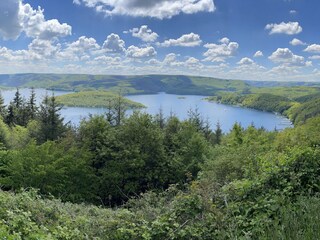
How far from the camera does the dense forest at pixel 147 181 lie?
5.17m

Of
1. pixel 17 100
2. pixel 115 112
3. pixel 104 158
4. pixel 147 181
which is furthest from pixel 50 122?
pixel 17 100

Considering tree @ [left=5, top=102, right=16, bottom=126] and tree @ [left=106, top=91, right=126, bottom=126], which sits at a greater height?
tree @ [left=106, top=91, right=126, bottom=126]

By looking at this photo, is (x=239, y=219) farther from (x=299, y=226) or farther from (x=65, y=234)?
(x=65, y=234)

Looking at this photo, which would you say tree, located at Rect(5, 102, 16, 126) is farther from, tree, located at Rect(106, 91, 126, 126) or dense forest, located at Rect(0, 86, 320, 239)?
tree, located at Rect(106, 91, 126, 126)

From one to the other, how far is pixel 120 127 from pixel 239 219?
26060 mm

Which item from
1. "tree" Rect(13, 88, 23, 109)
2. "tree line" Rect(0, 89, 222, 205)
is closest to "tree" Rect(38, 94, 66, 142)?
"tree line" Rect(0, 89, 222, 205)

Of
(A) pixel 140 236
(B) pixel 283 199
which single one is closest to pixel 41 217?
(A) pixel 140 236

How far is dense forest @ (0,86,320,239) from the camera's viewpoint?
5172 mm

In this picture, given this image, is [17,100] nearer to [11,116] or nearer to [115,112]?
[11,116]

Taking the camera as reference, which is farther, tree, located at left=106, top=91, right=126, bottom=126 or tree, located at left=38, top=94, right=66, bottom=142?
tree, located at left=106, top=91, right=126, bottom=126

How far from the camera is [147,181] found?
29188 mm

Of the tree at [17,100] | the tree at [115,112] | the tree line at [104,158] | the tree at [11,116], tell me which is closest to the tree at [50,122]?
the tree line at [104,158]

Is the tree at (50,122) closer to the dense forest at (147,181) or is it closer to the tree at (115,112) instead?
the dense forest at (147,181)

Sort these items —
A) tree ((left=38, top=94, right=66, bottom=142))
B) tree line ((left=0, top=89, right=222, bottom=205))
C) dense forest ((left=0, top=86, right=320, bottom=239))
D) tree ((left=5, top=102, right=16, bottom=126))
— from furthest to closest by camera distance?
tree ((left=5, top=102, right=16, bottom=126)) → tree ((left=38, top=94, right=66, bottom=142)) → tree line ((left=0, top=89, right=222, bottom=205)) → dense forest ((left=0, top=86, right=320, bottom=239))
